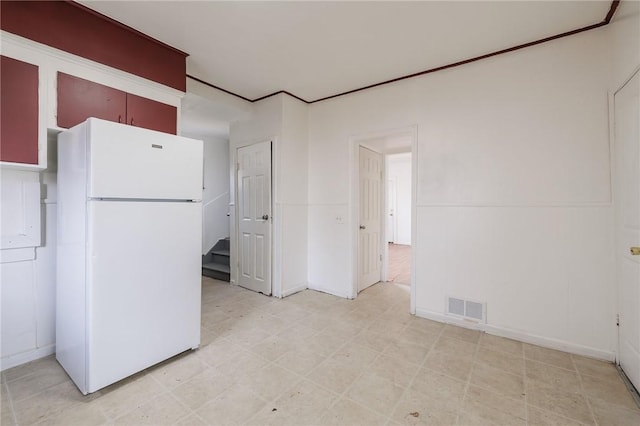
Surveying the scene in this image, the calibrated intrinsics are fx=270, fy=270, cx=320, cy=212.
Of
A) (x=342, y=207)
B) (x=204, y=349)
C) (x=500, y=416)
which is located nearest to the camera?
(x=500, y=416)

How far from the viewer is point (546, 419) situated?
156 centimetres

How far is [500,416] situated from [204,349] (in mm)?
2151

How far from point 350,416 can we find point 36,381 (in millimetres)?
2140

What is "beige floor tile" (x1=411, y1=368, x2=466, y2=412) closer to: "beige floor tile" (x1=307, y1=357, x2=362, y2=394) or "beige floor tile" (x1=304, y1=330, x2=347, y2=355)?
"beige floor tile" (x1=307, y1=357, x2=362, y2=394)

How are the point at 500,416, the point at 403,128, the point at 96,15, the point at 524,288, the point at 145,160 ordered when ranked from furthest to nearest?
the point at 403,128, the point at 524,288, the point at 96,15, the point at 145,160, the point at 500,416

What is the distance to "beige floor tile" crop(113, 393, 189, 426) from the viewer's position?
1.51 m

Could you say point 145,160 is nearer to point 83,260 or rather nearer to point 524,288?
point 83,260

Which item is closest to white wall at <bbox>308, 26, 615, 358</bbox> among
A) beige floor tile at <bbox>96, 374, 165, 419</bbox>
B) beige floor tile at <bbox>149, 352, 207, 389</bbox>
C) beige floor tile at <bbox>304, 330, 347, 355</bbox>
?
beige floor tile at <bbox>304, 330, 347, 355</bbox>

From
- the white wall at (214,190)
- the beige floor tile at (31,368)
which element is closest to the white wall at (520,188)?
the beige floor tile at (31,368)

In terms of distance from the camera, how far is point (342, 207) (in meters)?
3.59

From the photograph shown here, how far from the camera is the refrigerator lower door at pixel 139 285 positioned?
169 centimetres

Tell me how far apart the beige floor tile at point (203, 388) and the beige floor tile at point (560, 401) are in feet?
6.49

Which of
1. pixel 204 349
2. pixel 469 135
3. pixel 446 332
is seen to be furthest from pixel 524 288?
pixel 204 349

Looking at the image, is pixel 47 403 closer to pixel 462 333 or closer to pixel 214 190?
pixel 462 333
